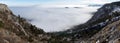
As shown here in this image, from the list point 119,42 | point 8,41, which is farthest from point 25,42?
point 119,42

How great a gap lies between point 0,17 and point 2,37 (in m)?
43.7

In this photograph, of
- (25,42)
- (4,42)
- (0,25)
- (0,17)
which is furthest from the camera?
(0,17)

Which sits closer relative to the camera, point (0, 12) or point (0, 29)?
point (0, 29)

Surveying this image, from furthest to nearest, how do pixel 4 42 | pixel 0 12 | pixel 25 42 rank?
pixel 0 12 → pixel 25 42 → pixel 4 42

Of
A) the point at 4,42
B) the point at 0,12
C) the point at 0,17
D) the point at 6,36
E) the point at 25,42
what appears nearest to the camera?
the point at 4,42

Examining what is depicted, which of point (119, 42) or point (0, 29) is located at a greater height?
point (0, 29)

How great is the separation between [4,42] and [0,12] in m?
65.7

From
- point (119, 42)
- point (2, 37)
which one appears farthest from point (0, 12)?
point (119, 42)

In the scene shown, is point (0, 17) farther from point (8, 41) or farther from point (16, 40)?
point (8, 41)

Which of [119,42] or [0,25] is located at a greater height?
[0,25]

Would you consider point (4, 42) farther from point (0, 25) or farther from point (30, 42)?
point (30, 42)

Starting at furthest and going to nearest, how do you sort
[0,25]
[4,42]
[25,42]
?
[25,42] < [0,25] < [4,42]

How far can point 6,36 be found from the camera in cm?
15050

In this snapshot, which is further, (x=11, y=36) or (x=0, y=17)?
(x=0, y=17)
